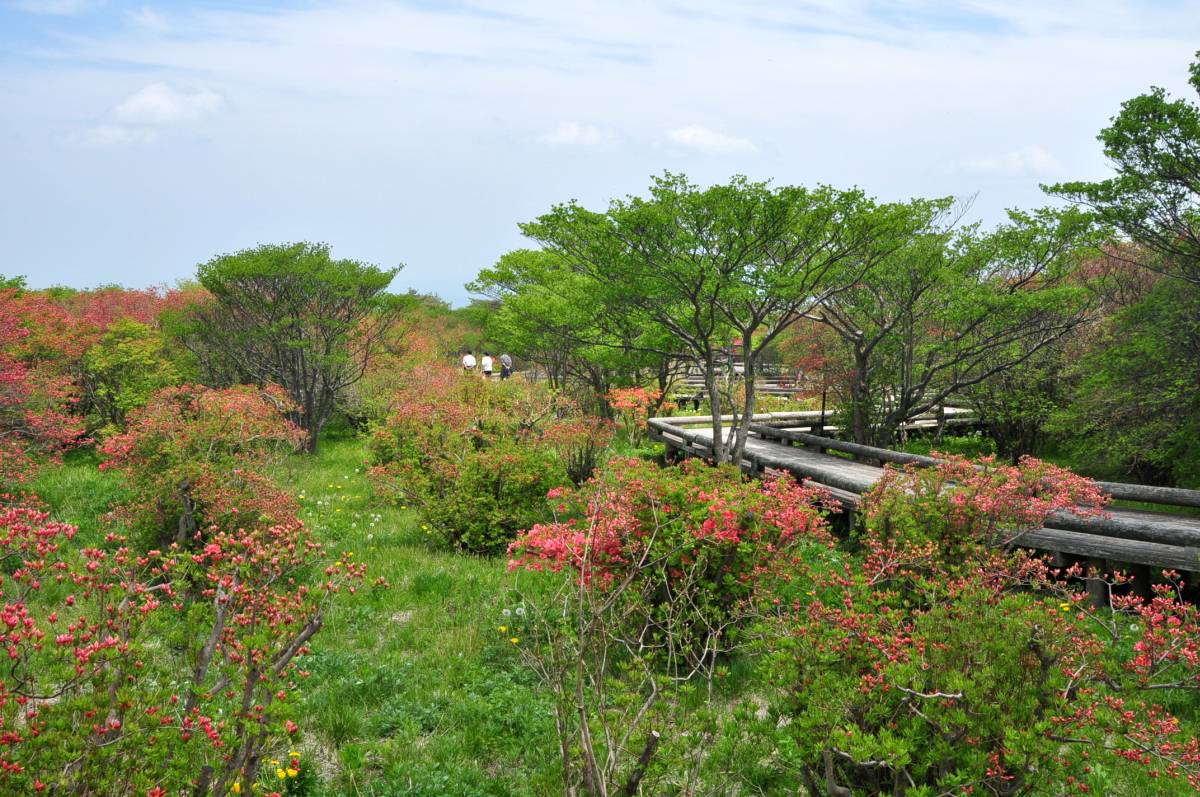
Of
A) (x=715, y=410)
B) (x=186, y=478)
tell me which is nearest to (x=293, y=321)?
(x=186, y=478)

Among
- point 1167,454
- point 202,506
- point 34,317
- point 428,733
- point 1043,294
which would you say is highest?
point 1043,294

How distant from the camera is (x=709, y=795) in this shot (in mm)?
4109

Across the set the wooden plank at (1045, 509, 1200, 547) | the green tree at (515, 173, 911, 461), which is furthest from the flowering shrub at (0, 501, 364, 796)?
the green tree at (515, 173, 911, 461)

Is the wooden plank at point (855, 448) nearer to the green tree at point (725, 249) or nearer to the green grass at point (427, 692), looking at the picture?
the green tree at point (725, 249)

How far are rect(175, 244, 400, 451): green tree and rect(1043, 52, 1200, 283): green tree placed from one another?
14689mm

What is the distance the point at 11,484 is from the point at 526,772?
10.4m

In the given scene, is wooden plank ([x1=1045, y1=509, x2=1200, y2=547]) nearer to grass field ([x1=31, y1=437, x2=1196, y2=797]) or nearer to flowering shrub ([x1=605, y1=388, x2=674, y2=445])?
grass field ([x1=31, y1=437, x2=1196, y2=797])

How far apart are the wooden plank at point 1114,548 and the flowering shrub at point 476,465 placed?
5980 millimetres

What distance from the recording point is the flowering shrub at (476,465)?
9.35m

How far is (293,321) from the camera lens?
16453 mm

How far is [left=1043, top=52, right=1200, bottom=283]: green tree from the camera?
948cm

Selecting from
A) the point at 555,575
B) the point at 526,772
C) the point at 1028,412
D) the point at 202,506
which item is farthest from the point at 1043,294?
the point at 202,506

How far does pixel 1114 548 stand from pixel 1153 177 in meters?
5.92

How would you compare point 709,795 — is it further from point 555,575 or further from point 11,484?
point 11,484
